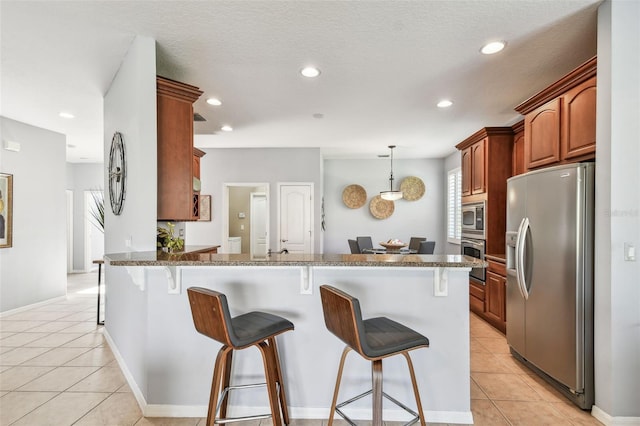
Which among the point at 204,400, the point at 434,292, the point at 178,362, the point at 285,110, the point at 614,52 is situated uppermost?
the point at 285,110

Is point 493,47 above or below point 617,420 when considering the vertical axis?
above

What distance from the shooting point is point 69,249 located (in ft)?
24.8

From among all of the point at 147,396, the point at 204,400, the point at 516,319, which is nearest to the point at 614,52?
the point at 516,319

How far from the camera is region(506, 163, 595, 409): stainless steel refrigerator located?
2244mm

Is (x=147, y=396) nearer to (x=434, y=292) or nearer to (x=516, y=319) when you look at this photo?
(x=434, y=292)

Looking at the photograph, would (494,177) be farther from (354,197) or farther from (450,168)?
(354,197)

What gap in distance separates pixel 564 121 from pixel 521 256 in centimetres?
113

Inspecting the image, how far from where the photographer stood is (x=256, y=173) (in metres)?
6.10

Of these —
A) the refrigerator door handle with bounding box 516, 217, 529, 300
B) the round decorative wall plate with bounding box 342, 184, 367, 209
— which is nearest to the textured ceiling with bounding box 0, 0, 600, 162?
the refrigerator door handle with bounding box 516, 217, 529, 300

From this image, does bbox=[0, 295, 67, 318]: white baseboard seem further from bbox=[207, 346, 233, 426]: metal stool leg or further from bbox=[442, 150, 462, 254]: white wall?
bbox=[442, 150, 462, 254]: white wall

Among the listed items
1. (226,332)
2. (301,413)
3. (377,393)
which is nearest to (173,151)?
(226,332)

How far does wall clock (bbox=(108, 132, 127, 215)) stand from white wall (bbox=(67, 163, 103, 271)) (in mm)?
5611

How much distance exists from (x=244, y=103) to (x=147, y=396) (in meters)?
2.91

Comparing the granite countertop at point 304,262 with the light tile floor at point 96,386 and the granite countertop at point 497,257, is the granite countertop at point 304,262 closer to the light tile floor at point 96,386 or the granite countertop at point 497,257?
the light tile floor at point 96,386
